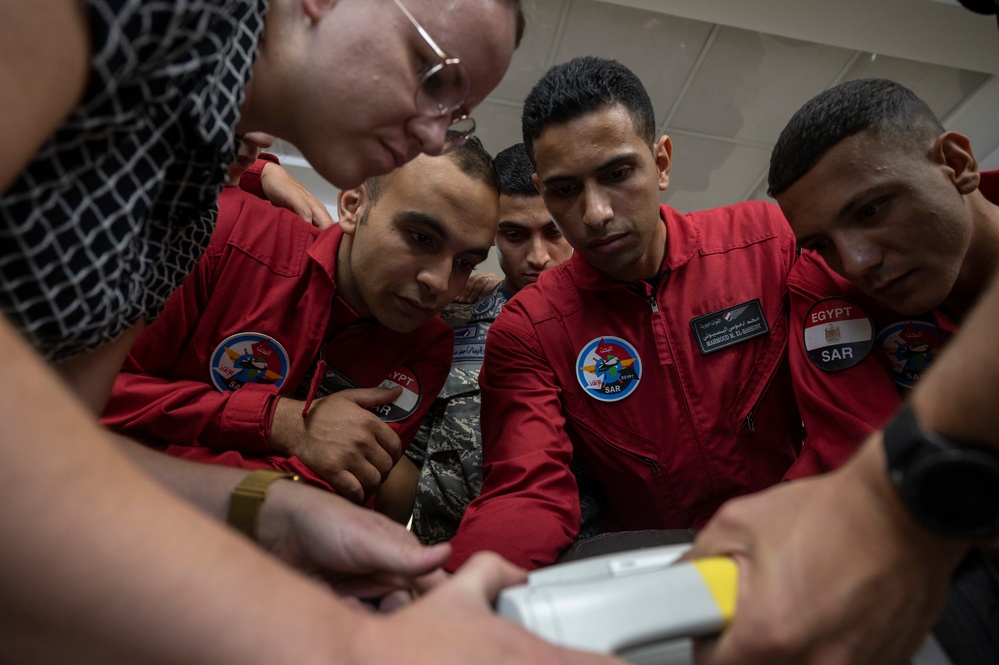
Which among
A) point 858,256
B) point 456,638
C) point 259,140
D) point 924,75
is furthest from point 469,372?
point 924,75

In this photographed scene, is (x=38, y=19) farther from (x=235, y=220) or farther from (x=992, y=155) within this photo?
(x=992, y=155)

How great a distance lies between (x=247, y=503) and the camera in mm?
875

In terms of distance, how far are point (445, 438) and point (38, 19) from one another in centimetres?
155

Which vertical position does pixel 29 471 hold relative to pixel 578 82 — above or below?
above

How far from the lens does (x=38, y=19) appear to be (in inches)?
17.9

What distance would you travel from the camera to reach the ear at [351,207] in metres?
1.73

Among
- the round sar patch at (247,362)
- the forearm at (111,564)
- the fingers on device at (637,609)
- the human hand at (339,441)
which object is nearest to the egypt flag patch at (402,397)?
the human hand at (339,441)

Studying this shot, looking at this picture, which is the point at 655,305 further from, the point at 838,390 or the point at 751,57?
the point at 751,57

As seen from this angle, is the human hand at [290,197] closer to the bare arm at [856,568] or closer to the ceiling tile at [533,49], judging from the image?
the ceiling tile at [533,49]

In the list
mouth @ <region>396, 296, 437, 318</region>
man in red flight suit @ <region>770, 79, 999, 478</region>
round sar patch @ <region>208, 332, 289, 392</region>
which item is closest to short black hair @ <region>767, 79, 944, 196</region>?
man in red flight suit @ <region>770, 79, 999, 478</region>

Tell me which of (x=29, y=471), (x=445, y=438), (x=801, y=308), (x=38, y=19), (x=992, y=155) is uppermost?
(x=38, y=19)

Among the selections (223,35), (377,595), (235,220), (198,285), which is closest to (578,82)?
(235,220)

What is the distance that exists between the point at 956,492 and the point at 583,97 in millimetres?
1453

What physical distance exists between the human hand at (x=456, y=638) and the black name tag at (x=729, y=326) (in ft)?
3.95
